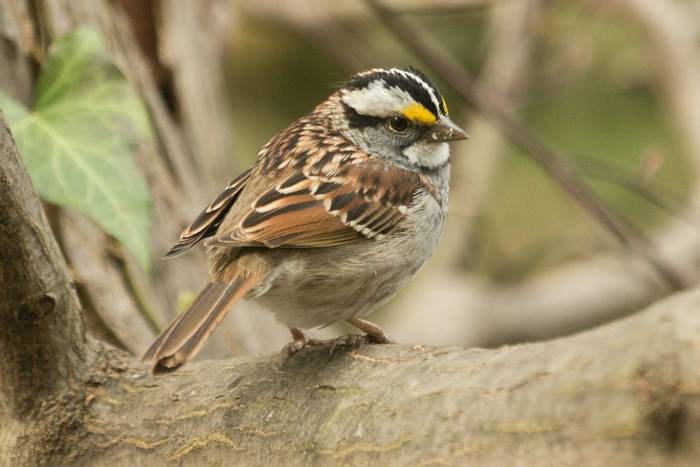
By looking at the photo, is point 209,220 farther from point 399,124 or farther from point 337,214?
point 399,124

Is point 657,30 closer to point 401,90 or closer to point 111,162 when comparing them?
point 401,90

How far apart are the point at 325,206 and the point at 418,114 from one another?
0.54 metres

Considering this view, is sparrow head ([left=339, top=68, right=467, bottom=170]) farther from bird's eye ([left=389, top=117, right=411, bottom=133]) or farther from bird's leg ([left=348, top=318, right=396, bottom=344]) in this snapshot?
bird's leg ([left=348, top=318, right=396, bottom=344])

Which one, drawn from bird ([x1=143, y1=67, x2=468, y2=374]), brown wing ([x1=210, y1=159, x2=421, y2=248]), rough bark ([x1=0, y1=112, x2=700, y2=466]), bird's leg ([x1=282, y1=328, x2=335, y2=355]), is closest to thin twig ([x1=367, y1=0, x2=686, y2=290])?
bird ([x1=143, y1=67, x2=468, y2=374])

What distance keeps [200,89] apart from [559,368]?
9.90 ft

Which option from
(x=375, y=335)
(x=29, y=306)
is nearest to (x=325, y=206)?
(x=375, y=335)

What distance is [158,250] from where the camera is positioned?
385 cm

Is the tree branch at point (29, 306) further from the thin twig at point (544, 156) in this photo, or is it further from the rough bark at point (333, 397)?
the thin twig at point (544, 156)

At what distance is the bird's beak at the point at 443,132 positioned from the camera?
3.44m

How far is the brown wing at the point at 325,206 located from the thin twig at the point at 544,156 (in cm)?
102

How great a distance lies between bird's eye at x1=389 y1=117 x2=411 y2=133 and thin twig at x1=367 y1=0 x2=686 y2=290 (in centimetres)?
90

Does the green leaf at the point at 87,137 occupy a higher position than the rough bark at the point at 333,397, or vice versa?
the green leaf at the point at 87,137

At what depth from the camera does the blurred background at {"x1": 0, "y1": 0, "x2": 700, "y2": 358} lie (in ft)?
12.9

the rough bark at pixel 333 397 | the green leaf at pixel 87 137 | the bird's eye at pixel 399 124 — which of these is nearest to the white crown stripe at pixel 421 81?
the bird's eye at pixel 399 124
